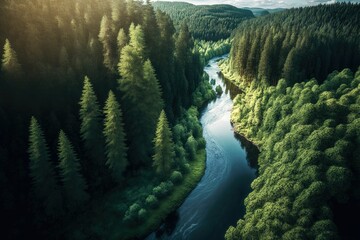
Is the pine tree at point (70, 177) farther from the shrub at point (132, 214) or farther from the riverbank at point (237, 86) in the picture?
the riverbank at point (237, 86)

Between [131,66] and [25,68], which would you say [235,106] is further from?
[25,68]

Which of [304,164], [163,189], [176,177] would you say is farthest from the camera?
[176,177]

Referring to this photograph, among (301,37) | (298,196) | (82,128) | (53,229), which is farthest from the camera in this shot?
(301,37)

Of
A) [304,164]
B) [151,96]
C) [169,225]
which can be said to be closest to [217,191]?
[169,225]

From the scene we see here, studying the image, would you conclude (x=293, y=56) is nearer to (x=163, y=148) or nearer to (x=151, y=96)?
(x=151, y=96)

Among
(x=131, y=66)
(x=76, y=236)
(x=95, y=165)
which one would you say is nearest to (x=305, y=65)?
(x=131, y=66)
